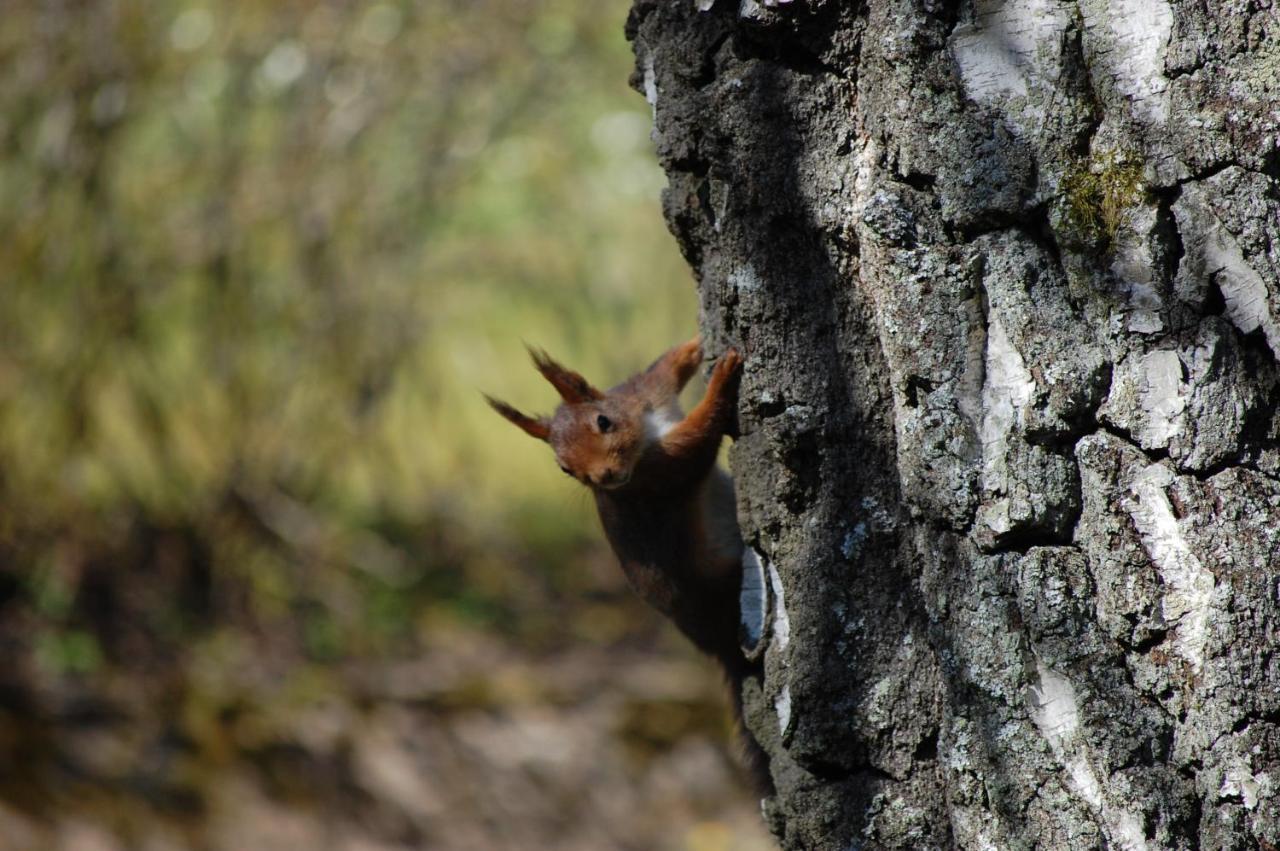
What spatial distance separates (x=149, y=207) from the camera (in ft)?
13.1

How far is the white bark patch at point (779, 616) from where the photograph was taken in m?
1.35

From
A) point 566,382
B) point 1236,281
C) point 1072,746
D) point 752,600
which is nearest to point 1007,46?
point 1236,281

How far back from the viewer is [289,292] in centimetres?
424

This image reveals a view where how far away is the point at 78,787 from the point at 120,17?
2172mm

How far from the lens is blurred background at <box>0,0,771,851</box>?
3.54 meters

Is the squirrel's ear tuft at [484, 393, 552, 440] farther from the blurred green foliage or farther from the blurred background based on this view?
the blurred green foliage

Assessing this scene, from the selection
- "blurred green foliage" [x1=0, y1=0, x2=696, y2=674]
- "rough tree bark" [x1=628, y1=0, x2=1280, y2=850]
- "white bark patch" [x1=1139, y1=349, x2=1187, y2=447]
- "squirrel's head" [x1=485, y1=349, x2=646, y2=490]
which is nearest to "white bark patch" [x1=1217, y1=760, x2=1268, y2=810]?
"rough tree bark" [x1=628, y1=0, x2=1280, y2=850]

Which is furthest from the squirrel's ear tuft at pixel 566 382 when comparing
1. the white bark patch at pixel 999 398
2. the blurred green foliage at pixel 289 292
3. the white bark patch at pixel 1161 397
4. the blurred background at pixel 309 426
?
the blurred green foliage at pixel 289 292

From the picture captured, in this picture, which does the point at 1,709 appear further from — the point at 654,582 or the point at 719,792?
the point at 654,582

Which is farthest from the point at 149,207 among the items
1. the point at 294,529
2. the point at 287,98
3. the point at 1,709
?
the point at 1,709

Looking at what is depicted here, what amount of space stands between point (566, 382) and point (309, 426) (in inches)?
106

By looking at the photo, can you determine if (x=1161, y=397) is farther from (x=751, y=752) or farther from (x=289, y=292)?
(x=289, y=292)

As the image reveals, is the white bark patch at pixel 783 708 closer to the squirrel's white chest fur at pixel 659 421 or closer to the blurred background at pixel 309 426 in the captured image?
the squirrel's white chest fur at pixel 659 421

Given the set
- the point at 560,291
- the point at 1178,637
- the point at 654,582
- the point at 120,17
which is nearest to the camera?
the point at 1178,637
